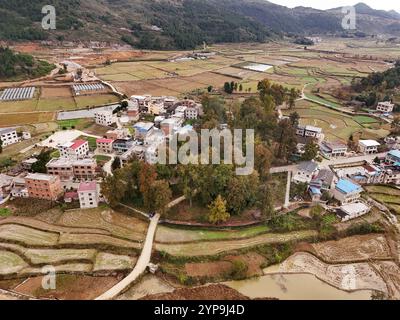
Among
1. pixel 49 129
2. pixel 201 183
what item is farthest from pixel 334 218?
pixel 49 129

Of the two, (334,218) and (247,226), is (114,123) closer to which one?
(247,226)

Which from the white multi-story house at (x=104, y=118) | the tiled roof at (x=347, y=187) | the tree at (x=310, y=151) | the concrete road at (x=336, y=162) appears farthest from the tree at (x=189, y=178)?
the white multi-story house at (x=104, y=118)

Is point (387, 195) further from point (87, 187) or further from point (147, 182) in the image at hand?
point (87, 187)

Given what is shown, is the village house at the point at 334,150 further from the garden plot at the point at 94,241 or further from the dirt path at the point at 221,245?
the garden plot at the point at 94,241

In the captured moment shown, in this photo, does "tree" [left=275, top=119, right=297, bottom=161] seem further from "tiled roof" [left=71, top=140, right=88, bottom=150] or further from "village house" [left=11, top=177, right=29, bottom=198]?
"village house" [left=11, top=177, right=29, bottom=198]

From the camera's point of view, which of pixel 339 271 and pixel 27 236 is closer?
pixel 339 271

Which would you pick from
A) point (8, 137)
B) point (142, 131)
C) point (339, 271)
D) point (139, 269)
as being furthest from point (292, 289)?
point (8, 137)

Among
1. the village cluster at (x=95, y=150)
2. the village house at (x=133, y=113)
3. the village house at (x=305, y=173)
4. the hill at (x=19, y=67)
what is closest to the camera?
the village cluster at (x=95, y=150)

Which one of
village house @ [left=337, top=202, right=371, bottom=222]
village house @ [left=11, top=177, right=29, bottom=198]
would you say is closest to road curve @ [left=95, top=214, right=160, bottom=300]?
village house @ [left=11, top=177, right=29, bottom=198]
